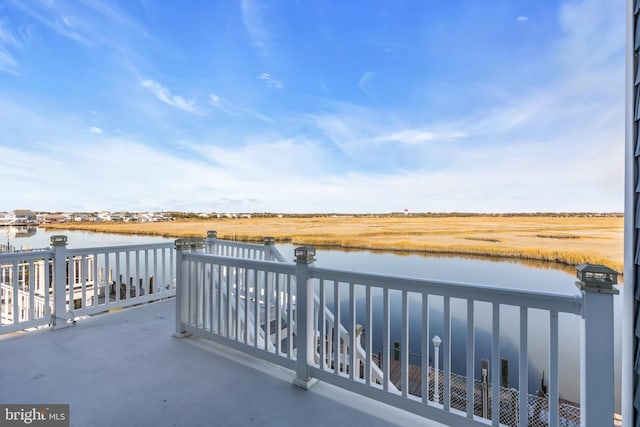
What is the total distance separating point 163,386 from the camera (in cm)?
193

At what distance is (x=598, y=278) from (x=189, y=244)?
2.86 meters

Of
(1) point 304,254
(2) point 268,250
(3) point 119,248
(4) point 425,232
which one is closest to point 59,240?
(3) point 119,248

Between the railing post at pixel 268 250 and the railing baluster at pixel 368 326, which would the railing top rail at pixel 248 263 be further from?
the railing post at pixel 268 250

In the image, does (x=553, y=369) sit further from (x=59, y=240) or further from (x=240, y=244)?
(x=59, y=240)

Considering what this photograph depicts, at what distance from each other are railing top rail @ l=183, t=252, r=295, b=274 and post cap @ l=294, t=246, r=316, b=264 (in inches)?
4.3

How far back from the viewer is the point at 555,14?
492 cm

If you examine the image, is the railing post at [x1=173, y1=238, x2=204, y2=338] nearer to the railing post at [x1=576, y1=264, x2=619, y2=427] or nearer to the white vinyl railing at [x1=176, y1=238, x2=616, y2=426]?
the white vinyl railing at [x1=176, y1=238, x2=616, y2=426]

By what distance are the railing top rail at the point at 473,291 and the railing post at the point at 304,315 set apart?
184 mm

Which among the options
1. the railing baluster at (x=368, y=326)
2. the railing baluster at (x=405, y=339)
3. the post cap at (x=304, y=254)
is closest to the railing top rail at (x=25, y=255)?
the post cap at (x=304, y=254)

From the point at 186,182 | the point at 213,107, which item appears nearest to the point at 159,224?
the point at 186,182

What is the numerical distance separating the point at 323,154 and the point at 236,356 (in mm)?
8360

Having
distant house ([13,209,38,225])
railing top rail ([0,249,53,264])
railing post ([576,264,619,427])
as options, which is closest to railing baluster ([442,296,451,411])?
railing post ([576,264,619,427])

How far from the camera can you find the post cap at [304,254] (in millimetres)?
1950

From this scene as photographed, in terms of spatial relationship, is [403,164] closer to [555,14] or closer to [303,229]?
[303,229]
